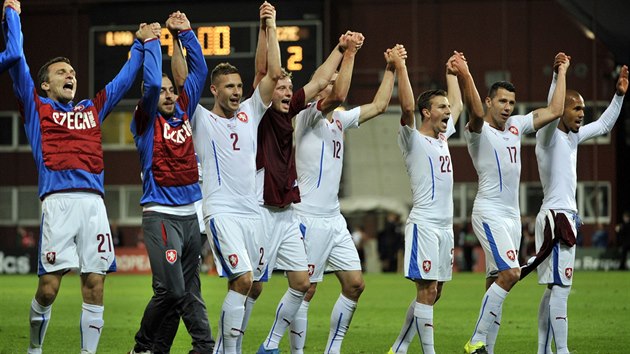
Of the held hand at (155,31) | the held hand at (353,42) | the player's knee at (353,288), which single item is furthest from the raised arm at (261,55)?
the player's knee at (353,288)

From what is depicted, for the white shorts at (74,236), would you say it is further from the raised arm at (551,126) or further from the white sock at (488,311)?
the raised arm at (551,126)

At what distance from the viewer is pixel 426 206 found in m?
9.95

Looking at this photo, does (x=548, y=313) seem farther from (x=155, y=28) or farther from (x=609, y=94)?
(x=609, y=94)

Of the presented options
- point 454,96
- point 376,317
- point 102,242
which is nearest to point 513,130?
point 454,96

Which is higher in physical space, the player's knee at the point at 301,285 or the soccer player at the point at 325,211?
the soccer player at the point at 325,211

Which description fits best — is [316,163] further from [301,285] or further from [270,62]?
[270,62]

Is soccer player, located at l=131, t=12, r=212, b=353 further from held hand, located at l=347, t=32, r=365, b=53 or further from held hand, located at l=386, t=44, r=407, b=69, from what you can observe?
held hand, located at l=386, t=44, r=407, b=69

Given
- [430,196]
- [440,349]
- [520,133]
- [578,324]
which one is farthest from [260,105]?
[578,324]

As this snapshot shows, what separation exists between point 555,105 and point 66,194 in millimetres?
4613

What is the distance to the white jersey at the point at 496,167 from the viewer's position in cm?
1047

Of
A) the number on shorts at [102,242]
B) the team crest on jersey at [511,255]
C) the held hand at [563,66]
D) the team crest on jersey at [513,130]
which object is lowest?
the team crest on jersey at [511,255]

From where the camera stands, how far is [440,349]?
11.7 metres

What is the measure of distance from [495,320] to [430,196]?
4.45 ft

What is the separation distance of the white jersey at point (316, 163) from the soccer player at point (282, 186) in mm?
361
